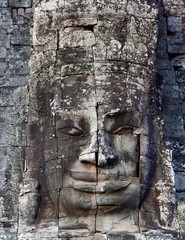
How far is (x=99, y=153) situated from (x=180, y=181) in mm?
1760

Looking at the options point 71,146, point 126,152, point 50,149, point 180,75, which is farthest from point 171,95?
point 50,149

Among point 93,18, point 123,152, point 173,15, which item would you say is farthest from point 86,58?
point 173,15

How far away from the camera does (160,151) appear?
13.2m

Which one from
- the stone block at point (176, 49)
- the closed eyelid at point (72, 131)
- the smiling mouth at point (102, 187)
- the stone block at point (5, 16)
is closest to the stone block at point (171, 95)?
the stone block at point (176, 49)

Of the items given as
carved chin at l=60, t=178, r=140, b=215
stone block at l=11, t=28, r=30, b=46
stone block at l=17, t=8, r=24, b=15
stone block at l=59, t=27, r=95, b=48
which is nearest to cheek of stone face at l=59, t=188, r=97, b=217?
carved chin at l=60, t=178, r=140, b=215

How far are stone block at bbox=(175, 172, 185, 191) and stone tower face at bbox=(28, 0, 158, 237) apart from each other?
89 centimetres

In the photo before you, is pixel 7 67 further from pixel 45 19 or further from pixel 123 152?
pixel 123 152

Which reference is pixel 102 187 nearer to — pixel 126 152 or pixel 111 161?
pixel 111 161

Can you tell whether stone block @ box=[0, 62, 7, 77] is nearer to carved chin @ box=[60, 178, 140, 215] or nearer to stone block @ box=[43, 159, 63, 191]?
stone block @ box=[43, 159, 63, 191]

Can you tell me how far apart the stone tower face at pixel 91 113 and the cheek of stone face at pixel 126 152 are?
0.05 ft

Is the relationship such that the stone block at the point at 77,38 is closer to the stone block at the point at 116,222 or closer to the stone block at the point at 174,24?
the stone block at the point at 174,24

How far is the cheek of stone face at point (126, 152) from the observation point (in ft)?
41.5

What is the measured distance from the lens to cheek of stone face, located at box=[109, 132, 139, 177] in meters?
12.7

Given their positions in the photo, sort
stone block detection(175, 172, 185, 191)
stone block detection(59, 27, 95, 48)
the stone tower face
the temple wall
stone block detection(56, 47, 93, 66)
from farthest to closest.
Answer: stone block detection(175, 172, 185, 191)
stone block detection(59, 27, 95, 48)
stone block detection(56, 47, 93, 66)
the temple wall
the stone tower face
